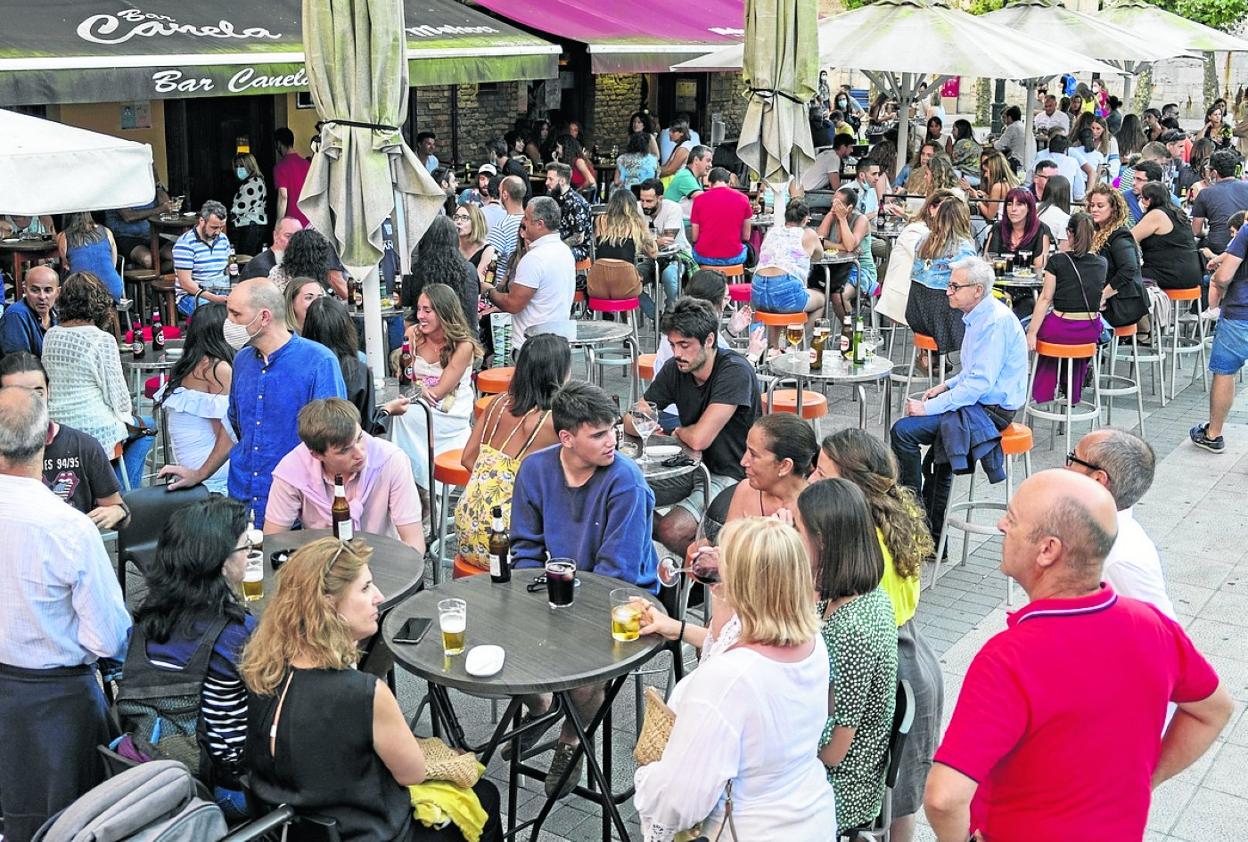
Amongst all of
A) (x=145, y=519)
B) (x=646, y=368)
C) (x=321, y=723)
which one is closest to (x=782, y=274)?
(x=646, y=368)

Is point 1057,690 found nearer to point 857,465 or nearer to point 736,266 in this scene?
point 857,465

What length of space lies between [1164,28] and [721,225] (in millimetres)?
9792

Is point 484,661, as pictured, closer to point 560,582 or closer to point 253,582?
point 560,582

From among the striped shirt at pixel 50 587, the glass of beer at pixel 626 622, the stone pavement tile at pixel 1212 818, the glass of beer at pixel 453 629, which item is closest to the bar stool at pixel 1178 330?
the stone pavement tile at pixel 1212 818

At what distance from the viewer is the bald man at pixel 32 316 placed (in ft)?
24.9

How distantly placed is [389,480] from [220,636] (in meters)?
1.38

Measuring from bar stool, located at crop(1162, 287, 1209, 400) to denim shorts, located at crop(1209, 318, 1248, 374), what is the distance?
1.41m

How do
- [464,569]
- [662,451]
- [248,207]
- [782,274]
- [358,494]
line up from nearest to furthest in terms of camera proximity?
1. [358,494]
2. [464,569]
3. [662,451]
4. [782,274]
5. [248,207]

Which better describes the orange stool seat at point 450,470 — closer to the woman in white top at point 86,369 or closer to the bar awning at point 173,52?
the woman in white top at point 86,369

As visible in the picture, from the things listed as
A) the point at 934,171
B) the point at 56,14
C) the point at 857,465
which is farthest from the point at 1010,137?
the point at 857,465

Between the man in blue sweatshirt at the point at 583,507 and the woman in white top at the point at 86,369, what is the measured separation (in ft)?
9.51

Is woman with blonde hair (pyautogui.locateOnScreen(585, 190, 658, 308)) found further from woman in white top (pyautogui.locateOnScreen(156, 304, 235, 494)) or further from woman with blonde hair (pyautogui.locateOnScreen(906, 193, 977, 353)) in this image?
woman in white top (pyautogui.locateOnScreen(156, 304, 235, 494))

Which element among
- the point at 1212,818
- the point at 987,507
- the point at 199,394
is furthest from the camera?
the point at 987,507

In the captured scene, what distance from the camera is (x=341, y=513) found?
16.5 feet
